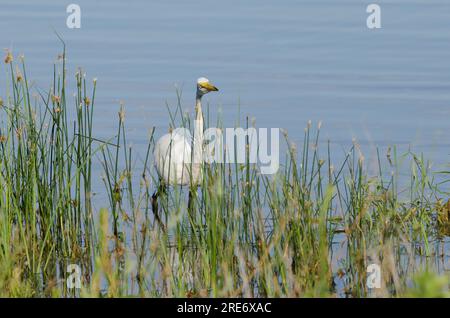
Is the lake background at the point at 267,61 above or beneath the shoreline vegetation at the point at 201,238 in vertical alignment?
above

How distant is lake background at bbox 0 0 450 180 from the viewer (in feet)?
41.5

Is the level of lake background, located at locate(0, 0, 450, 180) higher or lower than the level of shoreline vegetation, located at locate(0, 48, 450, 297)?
higher

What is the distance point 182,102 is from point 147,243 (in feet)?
17.1

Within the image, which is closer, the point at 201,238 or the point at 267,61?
the point at 201,238

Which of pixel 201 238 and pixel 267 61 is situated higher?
pixel 267 61

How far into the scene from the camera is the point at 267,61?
15367 mm

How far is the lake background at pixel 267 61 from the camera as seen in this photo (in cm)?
1266

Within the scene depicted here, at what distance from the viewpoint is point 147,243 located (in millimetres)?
8148

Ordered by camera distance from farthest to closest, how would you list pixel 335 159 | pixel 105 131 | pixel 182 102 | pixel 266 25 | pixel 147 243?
pixel 266 25
pixel 182 102
pixel 105 131
pixel 335 159
pixel 147 243

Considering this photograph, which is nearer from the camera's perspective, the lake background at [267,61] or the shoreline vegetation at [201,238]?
the shoreline vegetation at [201,238]

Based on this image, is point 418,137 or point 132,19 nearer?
point 418,137

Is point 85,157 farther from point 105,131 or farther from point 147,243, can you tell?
point 105,131

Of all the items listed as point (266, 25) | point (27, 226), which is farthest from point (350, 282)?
point (266, 25)

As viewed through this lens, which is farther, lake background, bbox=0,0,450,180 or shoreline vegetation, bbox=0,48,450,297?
lake background, bbox=0,0,450,180
